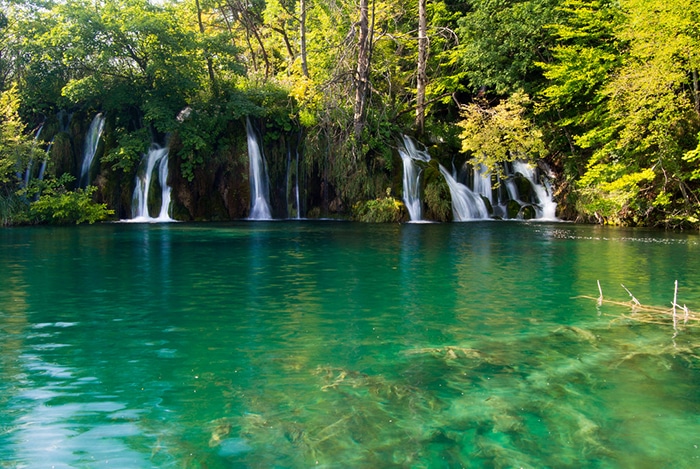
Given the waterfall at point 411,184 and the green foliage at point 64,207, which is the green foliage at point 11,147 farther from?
the waterfall at point 411,184

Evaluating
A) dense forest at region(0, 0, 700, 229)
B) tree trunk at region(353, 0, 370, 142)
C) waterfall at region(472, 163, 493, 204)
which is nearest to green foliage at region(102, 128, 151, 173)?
dense forest at region(0, 0, 700, 229)

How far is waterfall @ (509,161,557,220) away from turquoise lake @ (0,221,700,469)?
666 inches

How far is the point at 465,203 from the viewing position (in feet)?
92.4

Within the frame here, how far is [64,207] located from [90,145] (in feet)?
16.3

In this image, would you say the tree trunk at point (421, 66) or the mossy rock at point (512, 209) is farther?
the tree trunk at point (421, 66)

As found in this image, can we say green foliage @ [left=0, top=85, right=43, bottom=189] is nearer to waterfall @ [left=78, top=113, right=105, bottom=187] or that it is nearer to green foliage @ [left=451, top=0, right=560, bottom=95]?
waterfall @ [left=78, top=113, right=105, bottom=187]

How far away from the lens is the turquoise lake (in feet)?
13.5

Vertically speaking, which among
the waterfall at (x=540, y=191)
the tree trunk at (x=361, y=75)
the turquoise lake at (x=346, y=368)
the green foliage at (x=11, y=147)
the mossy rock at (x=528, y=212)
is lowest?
the turquoise lake at (x=346, y=368)

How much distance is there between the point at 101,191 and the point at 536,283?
2304cm

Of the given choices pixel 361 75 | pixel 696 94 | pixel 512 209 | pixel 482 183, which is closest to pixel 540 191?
pixel 512 209

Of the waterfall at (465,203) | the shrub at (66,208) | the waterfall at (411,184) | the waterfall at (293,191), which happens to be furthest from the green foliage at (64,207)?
the waterfall at (465,203)

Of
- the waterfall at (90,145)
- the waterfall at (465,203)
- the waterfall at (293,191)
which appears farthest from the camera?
the waterfall at (293,191)

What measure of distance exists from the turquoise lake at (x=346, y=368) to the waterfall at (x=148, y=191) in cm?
1647

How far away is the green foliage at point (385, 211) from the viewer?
2662 centimetres
